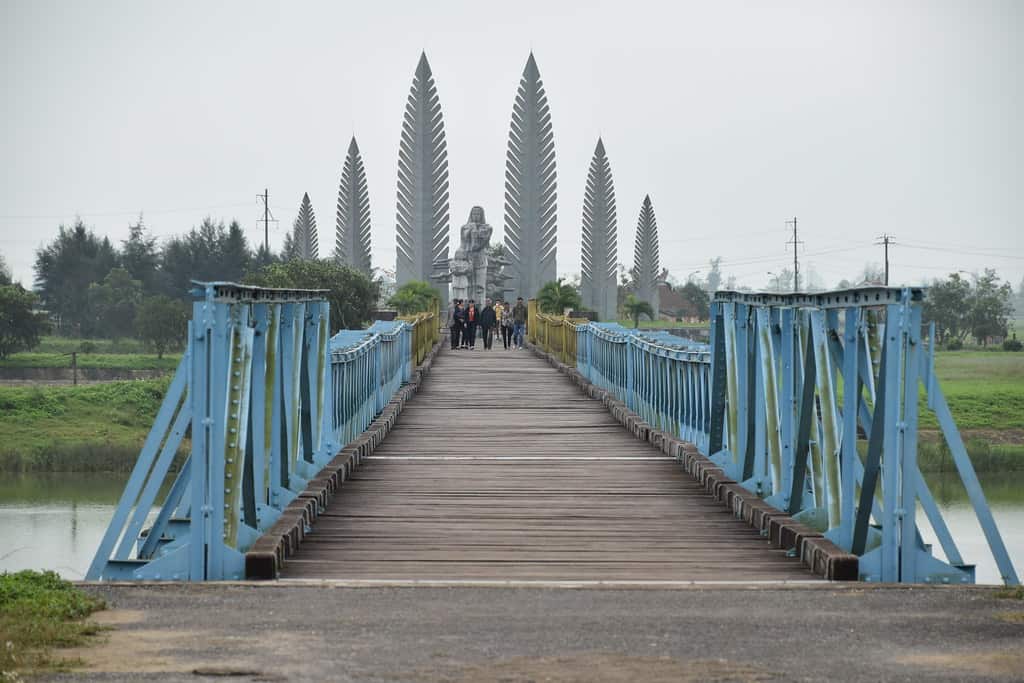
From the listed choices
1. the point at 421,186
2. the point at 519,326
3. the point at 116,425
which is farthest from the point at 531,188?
the point at 519,326

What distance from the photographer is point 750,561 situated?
719 centimetres

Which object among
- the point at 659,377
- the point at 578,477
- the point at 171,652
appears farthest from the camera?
the point at 659,377

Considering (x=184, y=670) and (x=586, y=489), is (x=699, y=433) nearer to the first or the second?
(x=586, y=489)

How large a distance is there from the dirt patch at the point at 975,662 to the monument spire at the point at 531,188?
62.8 m

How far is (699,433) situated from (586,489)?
1.72 m

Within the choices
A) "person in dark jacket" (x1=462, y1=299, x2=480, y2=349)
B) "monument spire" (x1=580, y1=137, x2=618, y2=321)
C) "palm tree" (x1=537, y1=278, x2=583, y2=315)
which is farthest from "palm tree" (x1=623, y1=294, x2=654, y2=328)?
"person in dark jacket" (x1=462, y1=299, x2=480, y2=349)

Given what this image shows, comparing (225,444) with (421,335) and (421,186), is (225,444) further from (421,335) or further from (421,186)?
(421,186)

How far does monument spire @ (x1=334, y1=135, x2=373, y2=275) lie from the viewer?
248 ft

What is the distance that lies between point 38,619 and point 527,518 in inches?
133

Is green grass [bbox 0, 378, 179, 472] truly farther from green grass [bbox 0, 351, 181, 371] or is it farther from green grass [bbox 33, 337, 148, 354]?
green grass [bbox 33, 337, 148, 354]

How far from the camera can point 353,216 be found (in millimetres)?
75875

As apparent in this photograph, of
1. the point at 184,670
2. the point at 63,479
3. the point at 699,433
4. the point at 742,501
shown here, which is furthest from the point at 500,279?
the point at 184,670

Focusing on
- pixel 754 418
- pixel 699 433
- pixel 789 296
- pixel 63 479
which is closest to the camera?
pixel 789 296

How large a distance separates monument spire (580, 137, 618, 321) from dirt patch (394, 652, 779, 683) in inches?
2635
